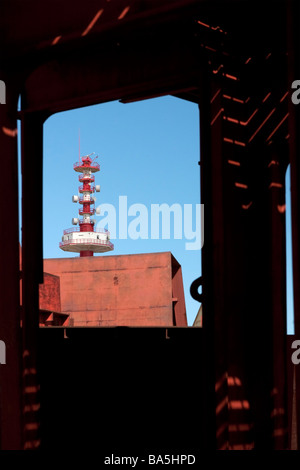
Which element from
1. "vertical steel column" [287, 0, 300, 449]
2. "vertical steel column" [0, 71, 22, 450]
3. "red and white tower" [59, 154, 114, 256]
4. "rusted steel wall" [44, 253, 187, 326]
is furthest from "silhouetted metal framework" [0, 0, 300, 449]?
"red and white tower" [59, 154, 114, 256]

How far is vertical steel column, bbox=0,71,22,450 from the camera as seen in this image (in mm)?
8430

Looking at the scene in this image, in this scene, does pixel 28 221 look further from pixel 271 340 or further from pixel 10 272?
pixel 271 340

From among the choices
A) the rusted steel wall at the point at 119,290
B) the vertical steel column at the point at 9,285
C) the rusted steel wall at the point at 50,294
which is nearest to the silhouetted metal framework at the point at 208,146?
the vertical steel column at the point at 9,285

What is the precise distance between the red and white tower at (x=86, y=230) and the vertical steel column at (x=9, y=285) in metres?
83.8

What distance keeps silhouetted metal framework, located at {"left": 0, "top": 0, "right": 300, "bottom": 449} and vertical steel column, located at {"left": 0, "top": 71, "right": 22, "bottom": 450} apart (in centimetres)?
1

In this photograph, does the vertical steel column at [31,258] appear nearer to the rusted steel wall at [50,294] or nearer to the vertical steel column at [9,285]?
the vertical steel column at [9,285]

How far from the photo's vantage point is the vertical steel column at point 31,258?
353 inches

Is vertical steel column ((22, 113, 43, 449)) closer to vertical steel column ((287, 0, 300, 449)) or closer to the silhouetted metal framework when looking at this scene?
the silhouetted metal framework

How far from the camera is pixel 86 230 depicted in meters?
Answer: 92.9

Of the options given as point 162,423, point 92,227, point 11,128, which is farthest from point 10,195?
point 92,227

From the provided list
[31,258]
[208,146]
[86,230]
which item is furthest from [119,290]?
[86,230]

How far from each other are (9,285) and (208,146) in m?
3.53

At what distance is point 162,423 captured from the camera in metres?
13.3
